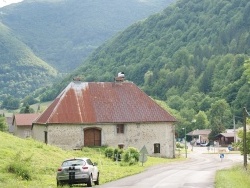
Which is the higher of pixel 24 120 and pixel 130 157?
pixel 24 120

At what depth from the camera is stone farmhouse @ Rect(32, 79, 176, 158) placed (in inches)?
2328

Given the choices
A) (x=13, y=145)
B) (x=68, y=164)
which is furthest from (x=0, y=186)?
(x=13, y=145)

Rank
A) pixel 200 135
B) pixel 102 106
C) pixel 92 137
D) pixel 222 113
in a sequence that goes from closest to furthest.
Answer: pixel 92 137, pixel 102 106, pixel 200 135, pixel 222 113

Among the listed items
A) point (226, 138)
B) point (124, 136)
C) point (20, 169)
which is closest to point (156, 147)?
point (124, 136)

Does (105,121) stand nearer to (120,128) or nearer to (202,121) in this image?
(120,128)

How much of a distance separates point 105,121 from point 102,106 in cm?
255

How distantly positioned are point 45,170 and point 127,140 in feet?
102

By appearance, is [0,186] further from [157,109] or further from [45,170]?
[157,109]

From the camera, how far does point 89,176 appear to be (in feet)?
80.9

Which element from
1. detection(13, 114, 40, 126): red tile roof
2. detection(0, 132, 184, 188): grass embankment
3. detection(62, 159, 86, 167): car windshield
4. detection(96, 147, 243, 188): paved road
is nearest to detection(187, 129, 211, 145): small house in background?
detection(13, 114, 40, 126): red tile roof

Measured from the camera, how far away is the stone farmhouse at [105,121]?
194 ft

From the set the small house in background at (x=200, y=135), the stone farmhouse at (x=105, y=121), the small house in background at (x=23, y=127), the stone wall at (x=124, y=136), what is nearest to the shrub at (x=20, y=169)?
the stone farmhouse at (x=105, y=121)

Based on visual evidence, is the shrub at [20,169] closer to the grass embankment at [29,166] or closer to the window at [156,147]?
the grass embankment at [29,166]

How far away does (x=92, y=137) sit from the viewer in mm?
60094
